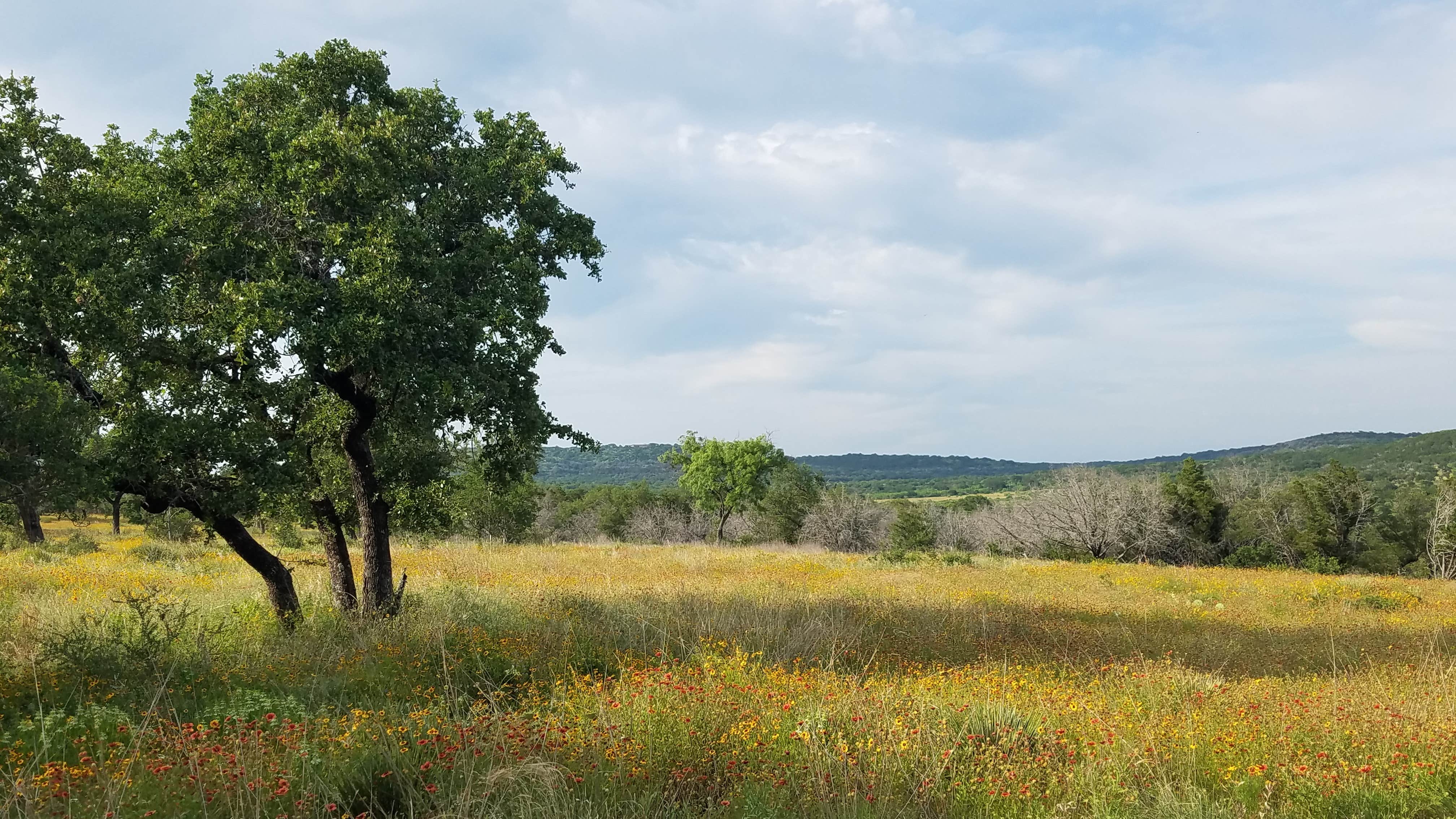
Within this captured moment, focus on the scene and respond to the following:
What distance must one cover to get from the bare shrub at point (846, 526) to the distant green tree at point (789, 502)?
2436 millimetres

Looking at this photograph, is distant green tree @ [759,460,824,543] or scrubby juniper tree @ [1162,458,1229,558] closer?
scrubby juniper tree @ [1162,458,1229,558]

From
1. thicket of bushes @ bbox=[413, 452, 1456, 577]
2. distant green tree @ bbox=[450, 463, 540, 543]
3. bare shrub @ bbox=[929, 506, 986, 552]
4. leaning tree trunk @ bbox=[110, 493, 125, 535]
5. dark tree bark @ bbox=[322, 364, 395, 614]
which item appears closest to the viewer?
leaning tree trunk @ bbox=[110, 493, 125, 535]

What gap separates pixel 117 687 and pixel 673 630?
19.7 feet

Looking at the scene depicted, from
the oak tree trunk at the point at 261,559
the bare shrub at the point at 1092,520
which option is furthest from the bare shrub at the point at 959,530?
the oak tree trunk at the point at 261,559

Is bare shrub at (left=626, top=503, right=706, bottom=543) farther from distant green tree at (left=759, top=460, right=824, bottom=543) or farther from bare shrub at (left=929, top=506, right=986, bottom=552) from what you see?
bare shrub at (left=929, top=506, right=986, bottom=552)

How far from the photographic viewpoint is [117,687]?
6.56 meters

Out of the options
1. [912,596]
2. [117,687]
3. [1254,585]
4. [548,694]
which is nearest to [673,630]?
[548,694]

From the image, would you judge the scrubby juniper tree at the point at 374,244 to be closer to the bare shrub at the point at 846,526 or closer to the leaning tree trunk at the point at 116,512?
the leaning tree trunk at the point at 116,512

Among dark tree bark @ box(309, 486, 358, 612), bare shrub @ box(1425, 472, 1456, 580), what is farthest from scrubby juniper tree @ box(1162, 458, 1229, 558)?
dark tree bark @ box(309, 486, 358, 612)

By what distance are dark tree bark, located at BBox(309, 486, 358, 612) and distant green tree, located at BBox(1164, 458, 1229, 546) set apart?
42.9 meters

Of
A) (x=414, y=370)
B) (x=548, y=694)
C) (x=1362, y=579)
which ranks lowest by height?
(x=1362, y=579)

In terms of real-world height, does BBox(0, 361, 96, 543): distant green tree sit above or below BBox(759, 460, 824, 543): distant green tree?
above

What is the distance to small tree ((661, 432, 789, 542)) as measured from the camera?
2037 inches

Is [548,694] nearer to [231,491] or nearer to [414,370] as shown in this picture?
[414,370]
